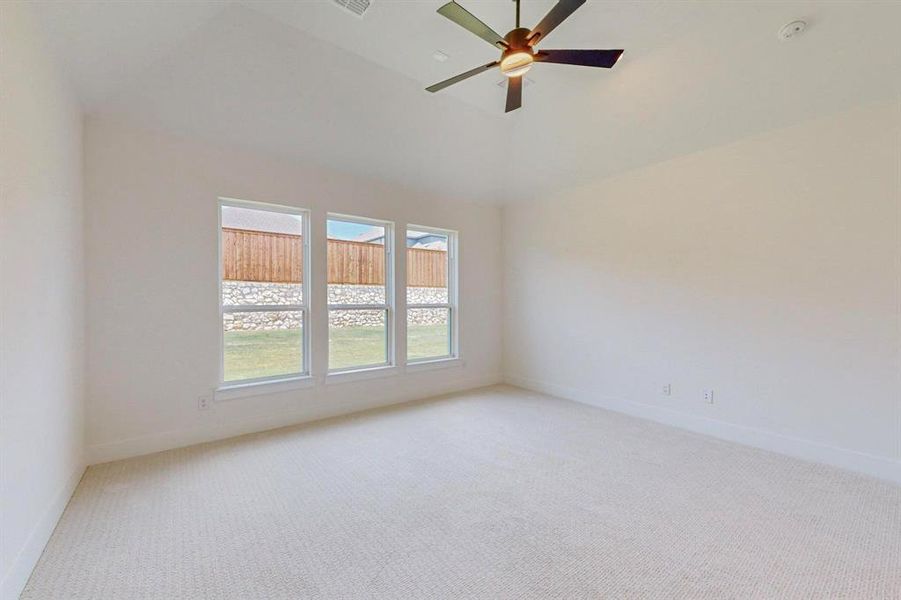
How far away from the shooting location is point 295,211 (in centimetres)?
393

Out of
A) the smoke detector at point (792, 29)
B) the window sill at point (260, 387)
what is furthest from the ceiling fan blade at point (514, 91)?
the window sill at point (260, 387)

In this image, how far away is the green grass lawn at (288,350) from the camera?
3.64 m

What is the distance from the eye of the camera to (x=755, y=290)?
3377 mm

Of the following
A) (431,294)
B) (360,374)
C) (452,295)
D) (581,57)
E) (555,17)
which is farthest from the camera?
(452,295)

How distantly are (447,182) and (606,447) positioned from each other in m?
3.46

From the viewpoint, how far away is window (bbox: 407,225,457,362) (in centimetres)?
493

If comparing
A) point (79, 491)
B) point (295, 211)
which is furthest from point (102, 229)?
point (79, 491)

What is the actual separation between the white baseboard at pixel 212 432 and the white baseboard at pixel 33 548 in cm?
53

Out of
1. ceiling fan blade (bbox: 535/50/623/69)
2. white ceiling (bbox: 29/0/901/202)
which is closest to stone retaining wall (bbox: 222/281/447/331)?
white ceiling (bbox: 29/0/901/202)

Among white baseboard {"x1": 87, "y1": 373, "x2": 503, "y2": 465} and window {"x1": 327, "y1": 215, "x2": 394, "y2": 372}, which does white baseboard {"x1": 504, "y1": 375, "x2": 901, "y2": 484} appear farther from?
window {"x1": 327, "y1": 215, "x2": 394, "y2": 372}

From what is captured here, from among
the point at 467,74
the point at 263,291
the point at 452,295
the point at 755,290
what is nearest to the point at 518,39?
the point at 467,74

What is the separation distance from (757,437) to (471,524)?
2.83m

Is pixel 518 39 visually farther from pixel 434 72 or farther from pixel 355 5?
pixel 434 72

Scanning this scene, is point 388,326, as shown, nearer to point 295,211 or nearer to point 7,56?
point 295,211
